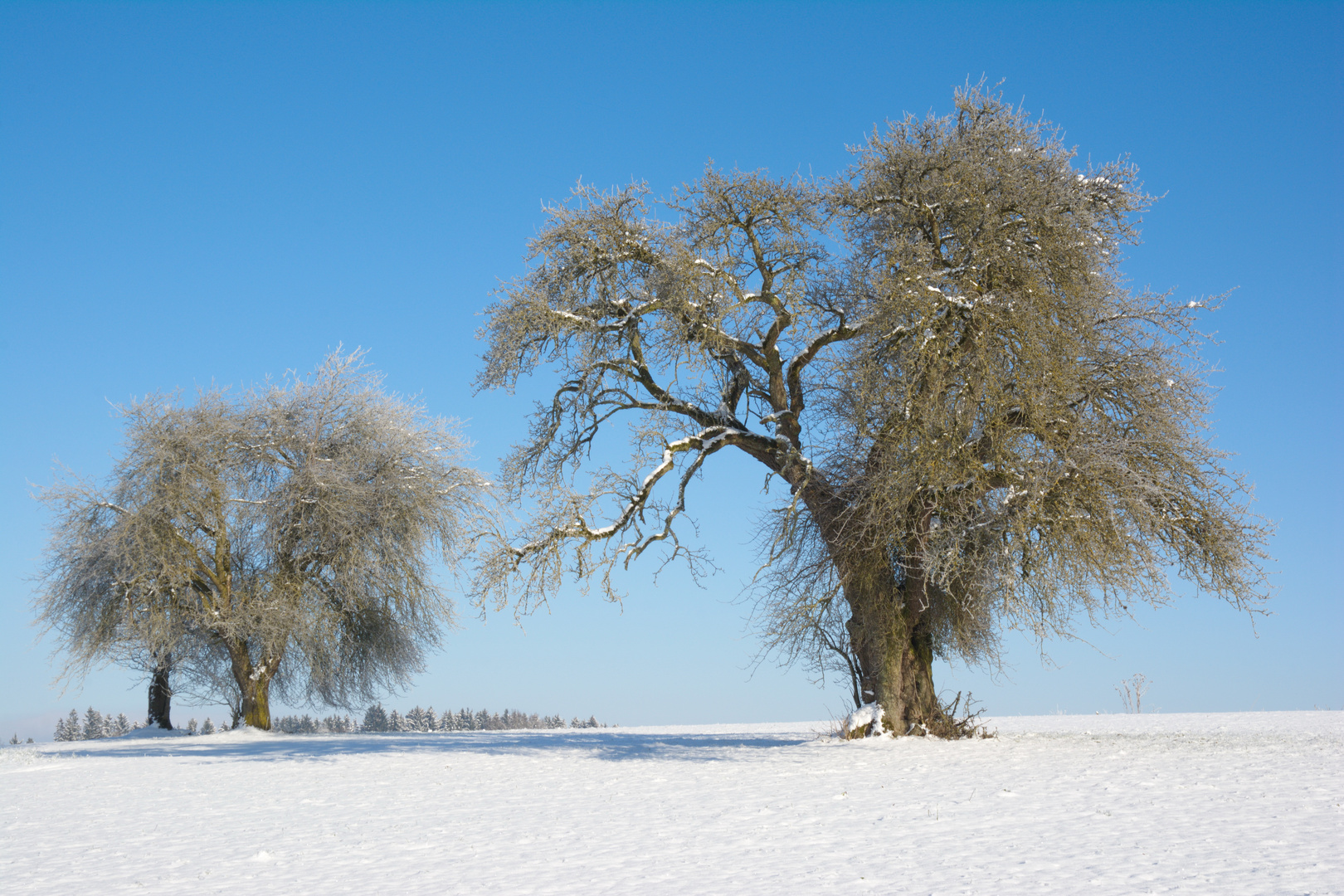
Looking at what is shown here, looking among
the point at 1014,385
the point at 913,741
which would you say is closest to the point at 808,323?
the point at 1014,385

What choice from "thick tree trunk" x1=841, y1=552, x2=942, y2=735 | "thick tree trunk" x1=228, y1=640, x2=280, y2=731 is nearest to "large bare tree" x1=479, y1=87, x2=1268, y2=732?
"thick tree trunk" x1=841, y1=552, x2=942, y2=735

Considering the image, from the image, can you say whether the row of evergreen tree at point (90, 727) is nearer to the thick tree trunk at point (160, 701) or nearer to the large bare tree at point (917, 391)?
the thick tree trunk at point (160, 701)

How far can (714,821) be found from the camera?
8.38 metres

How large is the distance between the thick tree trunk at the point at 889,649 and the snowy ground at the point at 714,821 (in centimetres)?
74

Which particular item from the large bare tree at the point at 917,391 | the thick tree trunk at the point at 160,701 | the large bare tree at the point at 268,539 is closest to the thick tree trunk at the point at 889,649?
the large bare tree at the point at 917,391

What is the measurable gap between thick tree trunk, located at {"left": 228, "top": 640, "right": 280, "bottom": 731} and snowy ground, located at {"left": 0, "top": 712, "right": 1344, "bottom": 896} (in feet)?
22.1

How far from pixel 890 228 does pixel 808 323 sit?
2.02 meters

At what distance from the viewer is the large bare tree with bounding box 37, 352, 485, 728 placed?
20.9m

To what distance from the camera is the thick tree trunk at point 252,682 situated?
22.0m

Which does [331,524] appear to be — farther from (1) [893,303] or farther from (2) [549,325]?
(1) [893,303]

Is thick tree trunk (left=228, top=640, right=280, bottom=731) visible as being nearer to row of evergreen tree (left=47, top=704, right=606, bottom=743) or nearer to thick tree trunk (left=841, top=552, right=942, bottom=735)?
row of evergreen tree (left=47, top=704, right=606, bottom=743)

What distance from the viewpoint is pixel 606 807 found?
9.33 metres

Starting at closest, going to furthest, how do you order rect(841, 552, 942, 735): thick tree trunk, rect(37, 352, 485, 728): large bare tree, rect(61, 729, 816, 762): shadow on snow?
1. rect(841, 552, 942, 735): thick tree trunk
2. rect(61, 729, 816, 762): shadow on snow
3. rect(37, 352, 485, 728): large bare tree

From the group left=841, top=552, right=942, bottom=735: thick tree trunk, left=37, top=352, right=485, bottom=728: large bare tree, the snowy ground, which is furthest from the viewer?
left=37, top=352, right=485, bottom=728: large bare tree
